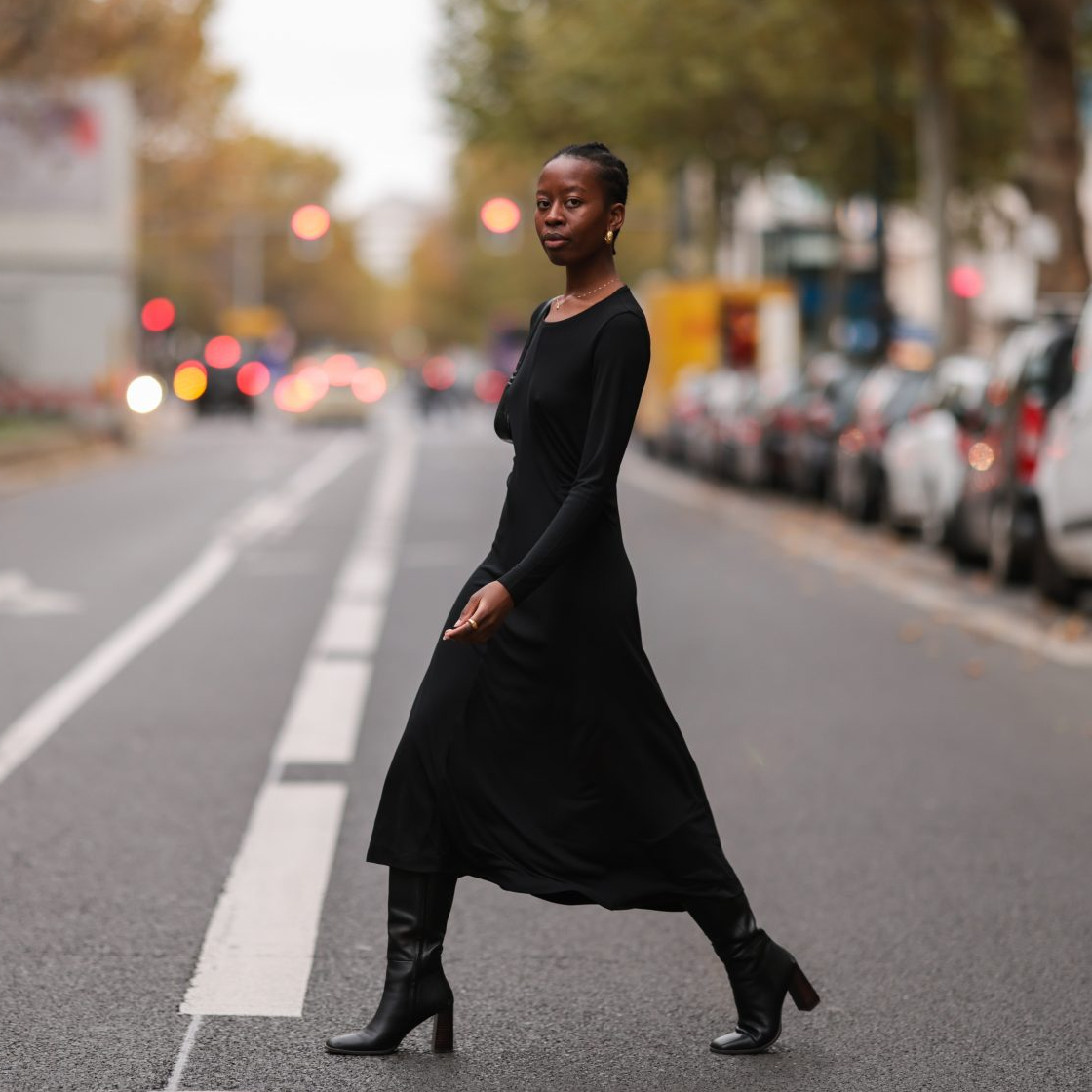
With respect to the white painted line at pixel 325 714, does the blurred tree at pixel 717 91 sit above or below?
above

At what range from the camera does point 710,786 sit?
8.12 m

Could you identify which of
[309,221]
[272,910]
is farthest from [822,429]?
[309,221]

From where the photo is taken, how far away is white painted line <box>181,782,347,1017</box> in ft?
17.3

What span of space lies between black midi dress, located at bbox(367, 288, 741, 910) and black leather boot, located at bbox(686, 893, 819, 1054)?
4.7 inches

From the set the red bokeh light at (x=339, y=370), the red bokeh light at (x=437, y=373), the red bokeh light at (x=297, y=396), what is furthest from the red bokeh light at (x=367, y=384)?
the red bokeh light at (x=437, y=373)

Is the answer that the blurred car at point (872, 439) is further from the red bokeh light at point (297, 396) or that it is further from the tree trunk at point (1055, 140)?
the red bokeh light at point (297, 396)

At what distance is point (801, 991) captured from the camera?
4.84m

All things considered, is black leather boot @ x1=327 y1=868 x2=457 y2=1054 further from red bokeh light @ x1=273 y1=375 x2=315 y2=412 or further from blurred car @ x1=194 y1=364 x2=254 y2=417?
blurred car @ x1=194 y1=364 x2=254 y2=417

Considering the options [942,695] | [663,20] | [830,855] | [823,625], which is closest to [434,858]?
[830,855]

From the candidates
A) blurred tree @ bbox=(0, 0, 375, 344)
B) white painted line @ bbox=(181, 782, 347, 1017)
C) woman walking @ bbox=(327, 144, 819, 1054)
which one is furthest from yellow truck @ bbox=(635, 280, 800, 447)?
woman walking @ bbox=(327, 144, 819, 1054)

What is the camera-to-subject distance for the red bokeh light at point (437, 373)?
205 feet

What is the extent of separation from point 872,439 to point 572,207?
18.3m

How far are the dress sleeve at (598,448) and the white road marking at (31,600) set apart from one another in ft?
32.2

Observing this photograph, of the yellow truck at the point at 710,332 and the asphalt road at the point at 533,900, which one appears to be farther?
the yellow truck at the point at 710,332
